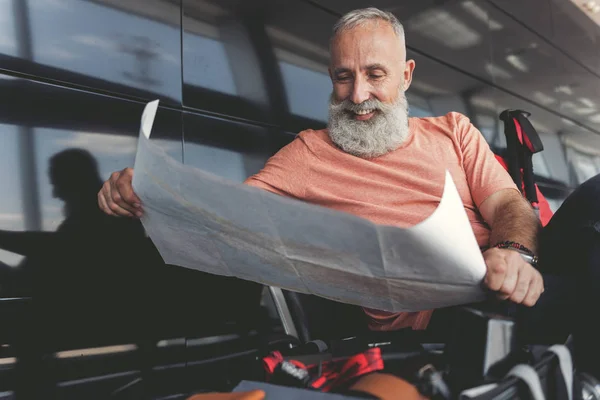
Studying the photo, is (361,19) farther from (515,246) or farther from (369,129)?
(515,246)

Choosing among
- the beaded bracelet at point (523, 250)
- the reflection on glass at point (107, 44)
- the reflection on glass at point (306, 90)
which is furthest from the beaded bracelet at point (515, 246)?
the reflection on glass at point (306, 90)

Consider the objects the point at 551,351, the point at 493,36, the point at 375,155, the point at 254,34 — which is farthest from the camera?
the point at 493,36

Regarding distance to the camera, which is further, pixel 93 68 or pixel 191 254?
pixel 93 68

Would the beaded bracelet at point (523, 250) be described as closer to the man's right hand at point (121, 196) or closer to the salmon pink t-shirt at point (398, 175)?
the salmon pink t-shirt at point (398, 175)

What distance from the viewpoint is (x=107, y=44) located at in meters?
1.58

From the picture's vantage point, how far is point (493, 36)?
150 inches

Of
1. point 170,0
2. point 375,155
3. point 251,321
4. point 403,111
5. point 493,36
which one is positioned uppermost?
point 493,36

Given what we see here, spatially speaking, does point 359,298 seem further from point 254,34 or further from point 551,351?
point 254,34

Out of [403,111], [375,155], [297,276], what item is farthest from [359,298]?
[403,111]

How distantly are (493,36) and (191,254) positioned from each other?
359cm

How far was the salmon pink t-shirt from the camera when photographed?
130 centimetres

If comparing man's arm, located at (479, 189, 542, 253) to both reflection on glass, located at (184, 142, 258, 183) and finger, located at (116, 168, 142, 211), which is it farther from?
reflection on glass, located at (184, 142, 258, 183)

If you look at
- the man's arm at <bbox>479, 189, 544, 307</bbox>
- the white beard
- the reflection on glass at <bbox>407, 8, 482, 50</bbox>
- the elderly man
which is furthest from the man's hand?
the reflection on glass at <bbox>407, 8, 482, 50</bbox>

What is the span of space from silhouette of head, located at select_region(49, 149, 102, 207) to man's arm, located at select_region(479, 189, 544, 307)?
109cm
